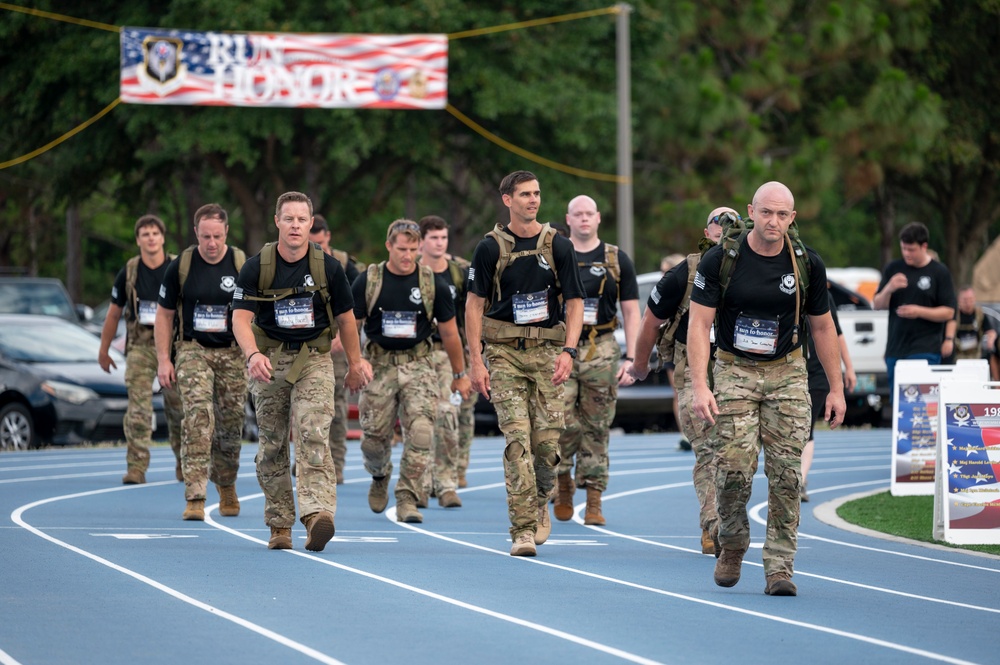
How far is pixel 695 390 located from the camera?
29.2ft

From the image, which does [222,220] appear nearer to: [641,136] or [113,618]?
[113,618]

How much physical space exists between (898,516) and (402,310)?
162 inches

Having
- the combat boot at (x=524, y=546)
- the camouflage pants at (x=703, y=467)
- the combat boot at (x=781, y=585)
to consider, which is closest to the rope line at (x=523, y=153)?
the camouflage pants at (x=703, y=467)

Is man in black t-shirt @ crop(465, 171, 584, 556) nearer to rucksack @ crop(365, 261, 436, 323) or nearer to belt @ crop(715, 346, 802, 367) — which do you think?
belt @ crop(715, 346, 802, 367)

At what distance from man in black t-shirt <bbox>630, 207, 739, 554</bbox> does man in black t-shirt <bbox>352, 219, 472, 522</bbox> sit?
6.61ft

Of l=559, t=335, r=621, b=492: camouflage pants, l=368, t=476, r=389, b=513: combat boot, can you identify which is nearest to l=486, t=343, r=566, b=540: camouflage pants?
l=559, t=335, r=621, b=492: camouflage pants

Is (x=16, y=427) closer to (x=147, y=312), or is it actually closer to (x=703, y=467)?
(x=147, y=312)

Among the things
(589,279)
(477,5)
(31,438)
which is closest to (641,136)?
(477,5)

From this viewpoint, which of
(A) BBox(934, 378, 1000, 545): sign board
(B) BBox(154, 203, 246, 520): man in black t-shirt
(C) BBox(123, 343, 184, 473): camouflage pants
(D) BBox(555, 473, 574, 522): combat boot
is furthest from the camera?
(C) BBox(123, 343, 184, 473): camouflage pants

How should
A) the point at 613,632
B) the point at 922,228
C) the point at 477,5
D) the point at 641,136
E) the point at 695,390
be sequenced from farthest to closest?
the point at 641,136
the point at 477,5
the point at 922,228
the point at 695,390
the point at 613,632

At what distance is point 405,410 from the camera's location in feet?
41.7

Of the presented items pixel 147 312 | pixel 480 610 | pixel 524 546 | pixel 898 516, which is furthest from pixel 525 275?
pixel 147 312

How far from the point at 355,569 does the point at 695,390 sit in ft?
7.47

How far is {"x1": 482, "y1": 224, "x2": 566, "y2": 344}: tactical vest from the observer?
10555 millimetres
